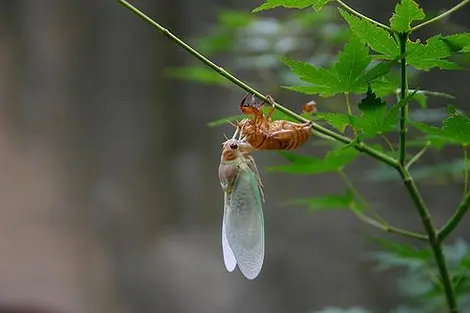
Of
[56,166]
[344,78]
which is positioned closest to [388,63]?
[344,78]

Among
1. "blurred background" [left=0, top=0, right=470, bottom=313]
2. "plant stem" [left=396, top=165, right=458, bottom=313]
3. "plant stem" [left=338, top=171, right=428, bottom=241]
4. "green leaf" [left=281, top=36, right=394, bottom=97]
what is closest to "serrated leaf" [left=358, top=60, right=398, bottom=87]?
"green leaf" [left=281, top=36, right=394, bottom=97]

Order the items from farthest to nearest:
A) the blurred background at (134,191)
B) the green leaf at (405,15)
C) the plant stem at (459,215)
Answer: the blurred background at (134,191)
the plant stem at (459,215)
the green leaf at (405,15)

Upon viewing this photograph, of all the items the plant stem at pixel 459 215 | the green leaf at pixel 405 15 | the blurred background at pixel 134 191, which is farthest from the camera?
the blurred background at pixel 134 191

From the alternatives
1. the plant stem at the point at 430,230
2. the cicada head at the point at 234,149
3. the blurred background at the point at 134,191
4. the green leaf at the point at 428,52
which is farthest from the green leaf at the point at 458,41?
the blurred background at the point at 134,191

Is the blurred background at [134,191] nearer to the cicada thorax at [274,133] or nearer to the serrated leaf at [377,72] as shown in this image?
the cicada thorax at [274,133]

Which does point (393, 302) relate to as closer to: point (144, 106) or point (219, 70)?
point (144, 106)

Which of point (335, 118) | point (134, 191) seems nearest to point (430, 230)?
point (335, 118)

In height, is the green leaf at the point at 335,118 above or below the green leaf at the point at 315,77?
below
